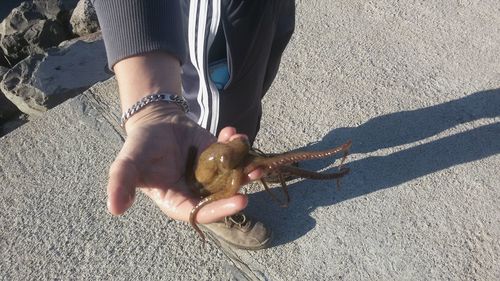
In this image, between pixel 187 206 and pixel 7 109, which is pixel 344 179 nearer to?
pixel 187 206

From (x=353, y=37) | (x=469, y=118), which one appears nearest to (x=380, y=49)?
(x=353, y=37)

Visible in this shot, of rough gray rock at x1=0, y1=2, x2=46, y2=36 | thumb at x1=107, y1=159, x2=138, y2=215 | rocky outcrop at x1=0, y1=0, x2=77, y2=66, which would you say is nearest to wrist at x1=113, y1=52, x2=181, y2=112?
thumb at x1=107, y1=159, x2=138, y2=215

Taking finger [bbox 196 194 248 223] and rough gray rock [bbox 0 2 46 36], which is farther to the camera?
rough gray rock [bbox 0 2 46 36]

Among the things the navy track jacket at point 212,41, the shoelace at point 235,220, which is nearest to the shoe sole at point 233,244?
the shoelace at point 235,220

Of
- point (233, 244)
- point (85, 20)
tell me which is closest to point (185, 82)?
point (233, 244)

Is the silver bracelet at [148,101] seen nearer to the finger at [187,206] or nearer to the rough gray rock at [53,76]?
the finger at [187,206]

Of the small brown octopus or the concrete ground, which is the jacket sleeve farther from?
the concrete ground

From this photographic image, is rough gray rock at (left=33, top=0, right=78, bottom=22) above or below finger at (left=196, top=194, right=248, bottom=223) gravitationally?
below
